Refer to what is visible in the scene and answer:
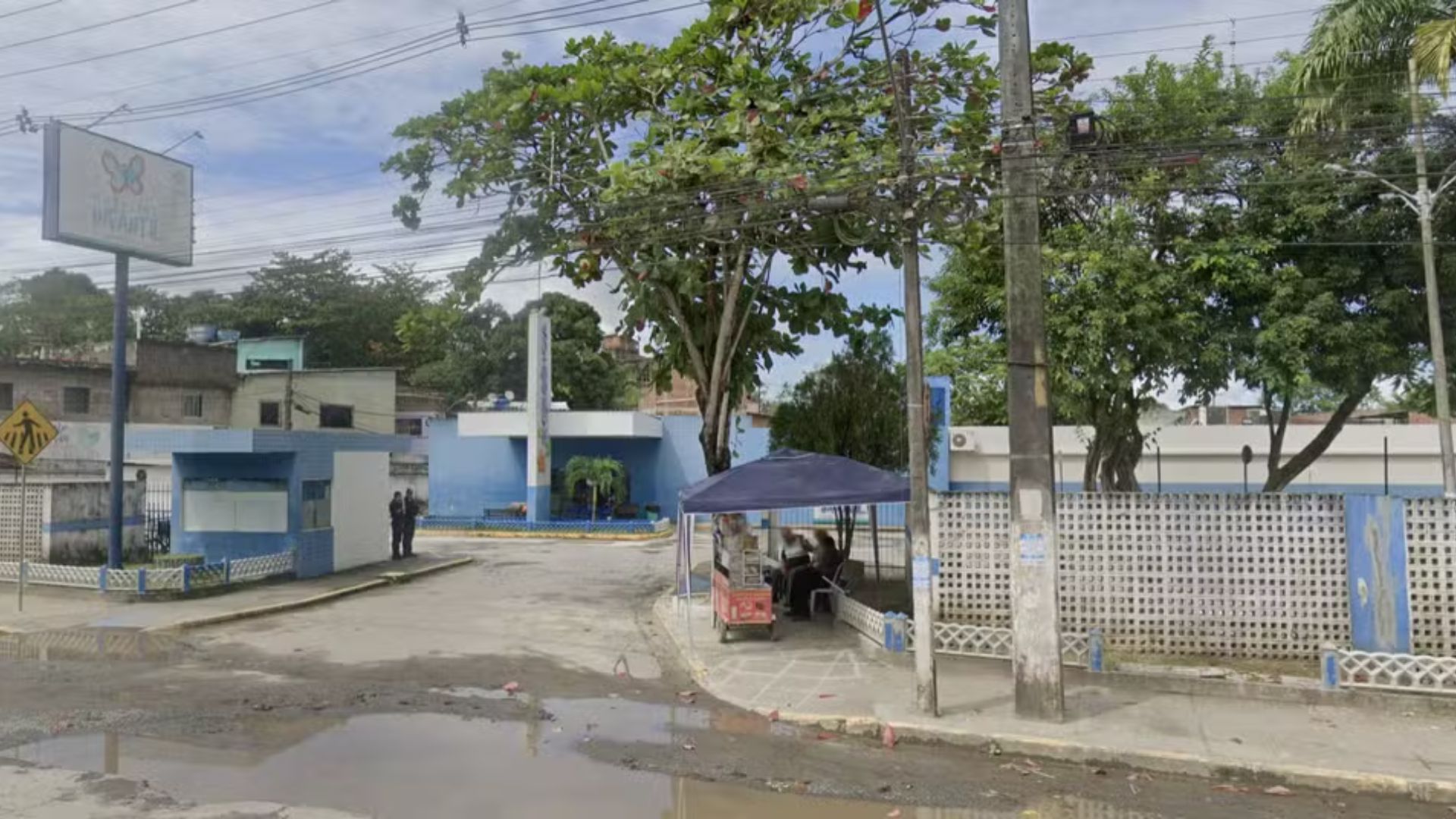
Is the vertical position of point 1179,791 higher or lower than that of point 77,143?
lower

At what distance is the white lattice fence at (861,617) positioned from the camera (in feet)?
40.9

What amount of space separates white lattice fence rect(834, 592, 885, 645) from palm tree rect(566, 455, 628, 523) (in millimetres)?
21637

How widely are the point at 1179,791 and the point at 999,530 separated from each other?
205 inches

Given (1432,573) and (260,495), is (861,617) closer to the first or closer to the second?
(1432,573)

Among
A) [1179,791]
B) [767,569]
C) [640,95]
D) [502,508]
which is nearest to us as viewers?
[1179,791]

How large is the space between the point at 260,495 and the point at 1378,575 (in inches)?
751

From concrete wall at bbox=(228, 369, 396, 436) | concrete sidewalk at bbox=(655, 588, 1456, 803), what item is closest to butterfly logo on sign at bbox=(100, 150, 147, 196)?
concrete sidewalk at bbox=(655, 588, 1456, 803)

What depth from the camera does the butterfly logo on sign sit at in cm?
1936

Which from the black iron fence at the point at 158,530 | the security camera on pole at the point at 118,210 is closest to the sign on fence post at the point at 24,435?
the security camera on pole at the point at 118,210

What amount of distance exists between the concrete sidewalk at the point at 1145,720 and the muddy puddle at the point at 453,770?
3.39ft

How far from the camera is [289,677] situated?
11359mm

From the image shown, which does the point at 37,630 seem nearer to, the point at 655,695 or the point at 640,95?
the point at 655,695

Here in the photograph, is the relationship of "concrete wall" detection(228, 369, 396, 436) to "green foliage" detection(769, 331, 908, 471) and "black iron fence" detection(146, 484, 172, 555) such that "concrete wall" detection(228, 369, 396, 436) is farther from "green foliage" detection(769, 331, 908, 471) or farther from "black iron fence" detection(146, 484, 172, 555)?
Result: "green foliage" detection(769, 331, 908, 471)

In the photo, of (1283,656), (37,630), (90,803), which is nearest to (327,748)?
(90,803)
